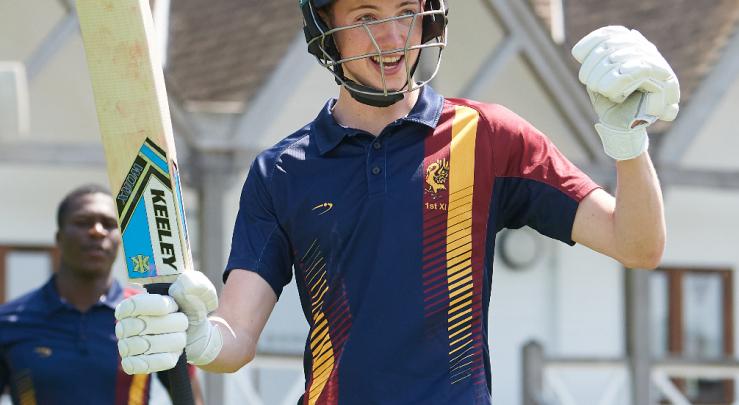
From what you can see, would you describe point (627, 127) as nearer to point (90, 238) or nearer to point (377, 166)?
point (377, 166)

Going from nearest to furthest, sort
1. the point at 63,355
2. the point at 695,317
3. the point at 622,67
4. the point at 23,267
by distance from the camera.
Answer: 1. the point at 622,67
2. the point at 63,355
3. the point at 23,267
4. the point at 695,317

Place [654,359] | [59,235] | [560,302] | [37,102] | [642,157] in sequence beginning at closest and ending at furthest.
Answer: [642,157] < [59,235] < [37,102] < [654,359] < [560,302]

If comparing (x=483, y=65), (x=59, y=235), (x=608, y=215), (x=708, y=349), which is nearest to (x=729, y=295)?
(x=708, y=349)

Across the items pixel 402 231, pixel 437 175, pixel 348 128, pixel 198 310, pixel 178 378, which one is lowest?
pixel 178 378

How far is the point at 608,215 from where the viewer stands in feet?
10.6

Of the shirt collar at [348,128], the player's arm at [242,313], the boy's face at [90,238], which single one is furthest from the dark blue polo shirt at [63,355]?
the shirt collar at [348,128]

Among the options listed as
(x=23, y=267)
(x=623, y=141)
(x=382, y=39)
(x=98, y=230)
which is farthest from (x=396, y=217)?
(x=23, y=267)

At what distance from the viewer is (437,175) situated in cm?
329

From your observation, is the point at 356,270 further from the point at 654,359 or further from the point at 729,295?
the point at 729,295

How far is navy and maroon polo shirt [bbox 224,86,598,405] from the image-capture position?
3.20 meters

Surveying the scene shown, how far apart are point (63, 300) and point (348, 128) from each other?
303 centimetres

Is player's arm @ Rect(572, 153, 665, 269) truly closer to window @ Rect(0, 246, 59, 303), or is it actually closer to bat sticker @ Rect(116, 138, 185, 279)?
bat sticker @ Rect(116, 138, 185, 279)

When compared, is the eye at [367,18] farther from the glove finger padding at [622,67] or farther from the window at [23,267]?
the window at [23,267]

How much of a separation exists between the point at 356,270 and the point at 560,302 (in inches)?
391
